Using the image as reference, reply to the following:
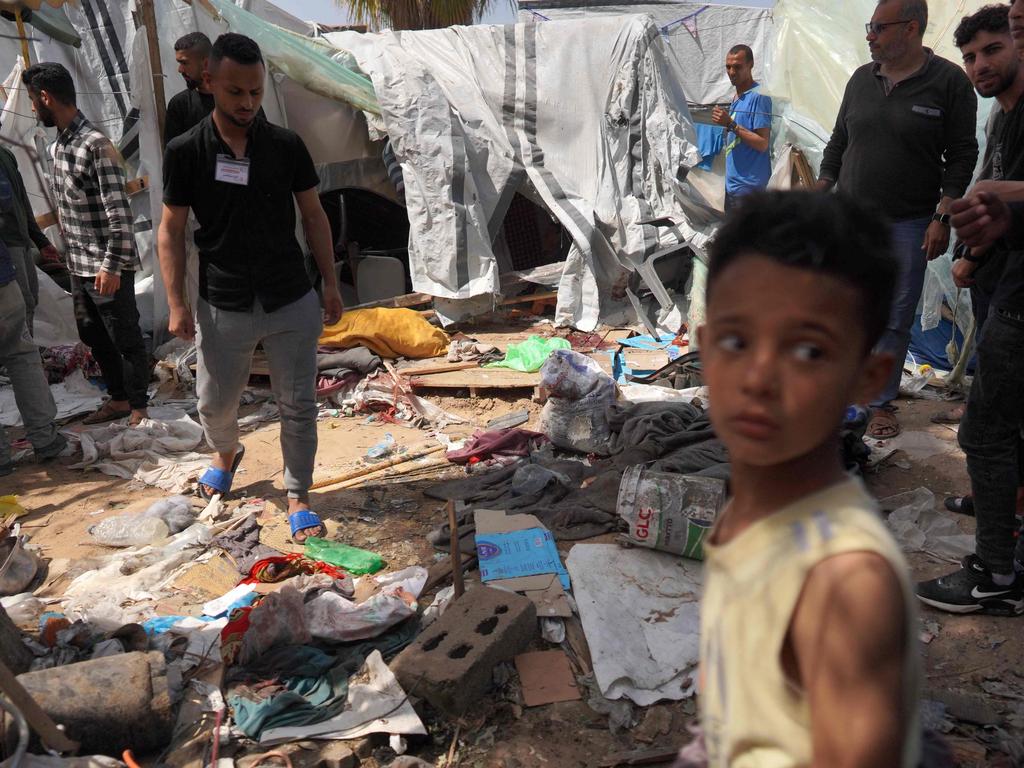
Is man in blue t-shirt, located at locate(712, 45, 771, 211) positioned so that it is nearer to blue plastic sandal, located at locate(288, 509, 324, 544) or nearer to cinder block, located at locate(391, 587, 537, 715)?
blue plastic sandal, located at locate(288, 509, 324, 544)

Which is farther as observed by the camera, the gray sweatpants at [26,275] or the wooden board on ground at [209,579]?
the gray sweatpants at [26,275]

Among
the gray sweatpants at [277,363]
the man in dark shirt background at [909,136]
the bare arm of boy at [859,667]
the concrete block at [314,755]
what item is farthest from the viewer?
the man in dark shirt background at [909,136]

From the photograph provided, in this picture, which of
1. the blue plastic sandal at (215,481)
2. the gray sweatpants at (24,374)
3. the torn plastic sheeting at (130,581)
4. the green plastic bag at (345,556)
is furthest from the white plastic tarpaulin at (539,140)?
the torn plastic sheeting at (130,581)

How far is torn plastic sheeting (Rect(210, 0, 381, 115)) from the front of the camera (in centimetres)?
731

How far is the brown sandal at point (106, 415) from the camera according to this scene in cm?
575

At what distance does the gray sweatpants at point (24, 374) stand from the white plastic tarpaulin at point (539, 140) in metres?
3.67

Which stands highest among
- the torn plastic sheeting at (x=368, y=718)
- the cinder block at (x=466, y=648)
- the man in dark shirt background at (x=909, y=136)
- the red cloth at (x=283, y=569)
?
the man in dark shirt background at (x=909, y=136)

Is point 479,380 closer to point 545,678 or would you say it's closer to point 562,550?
point 562,550

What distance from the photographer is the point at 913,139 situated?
13.5ft

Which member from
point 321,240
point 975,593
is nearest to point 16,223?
point 321,240

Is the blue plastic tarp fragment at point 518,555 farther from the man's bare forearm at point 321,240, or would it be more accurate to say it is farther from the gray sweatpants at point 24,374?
the gray sweatpants at point 24,374

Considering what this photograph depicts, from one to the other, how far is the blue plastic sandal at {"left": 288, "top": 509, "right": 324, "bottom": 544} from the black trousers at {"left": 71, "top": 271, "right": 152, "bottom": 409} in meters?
2.44

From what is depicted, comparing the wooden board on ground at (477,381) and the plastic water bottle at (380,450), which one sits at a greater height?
the wooden board on ground at (477,381)

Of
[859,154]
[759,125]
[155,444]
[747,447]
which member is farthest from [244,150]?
[759,125]
